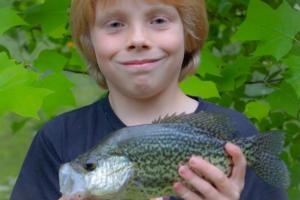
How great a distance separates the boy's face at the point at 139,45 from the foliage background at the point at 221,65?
0.84 ft

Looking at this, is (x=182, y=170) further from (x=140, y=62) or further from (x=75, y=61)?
(x=75, y=61)

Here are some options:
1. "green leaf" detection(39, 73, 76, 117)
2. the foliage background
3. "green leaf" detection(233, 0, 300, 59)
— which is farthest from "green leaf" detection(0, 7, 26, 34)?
"green leaf" detection(233, 0, 300, 59)

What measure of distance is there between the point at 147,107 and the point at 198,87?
519mm

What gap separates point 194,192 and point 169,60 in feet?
1.30

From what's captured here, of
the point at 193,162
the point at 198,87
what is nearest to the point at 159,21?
the point at 193,162

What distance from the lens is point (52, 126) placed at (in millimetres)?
2287

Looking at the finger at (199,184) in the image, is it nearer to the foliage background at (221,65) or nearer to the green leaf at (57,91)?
the foliage background at (221,65)

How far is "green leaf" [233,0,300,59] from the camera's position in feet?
8.79

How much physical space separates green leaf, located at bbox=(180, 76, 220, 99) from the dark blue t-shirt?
0.38 m

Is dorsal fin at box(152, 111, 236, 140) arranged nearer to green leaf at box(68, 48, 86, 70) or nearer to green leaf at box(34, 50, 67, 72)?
green leaf at box(34, 50, 67, 72)

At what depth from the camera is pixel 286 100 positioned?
113 inches

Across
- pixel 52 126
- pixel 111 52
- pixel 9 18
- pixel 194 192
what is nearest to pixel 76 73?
pixel 9 18

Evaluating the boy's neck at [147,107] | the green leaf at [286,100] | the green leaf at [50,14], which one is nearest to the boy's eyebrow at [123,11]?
the boy's neck at [147,107]

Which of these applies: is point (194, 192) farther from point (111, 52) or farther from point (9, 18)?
point (9, 18)
